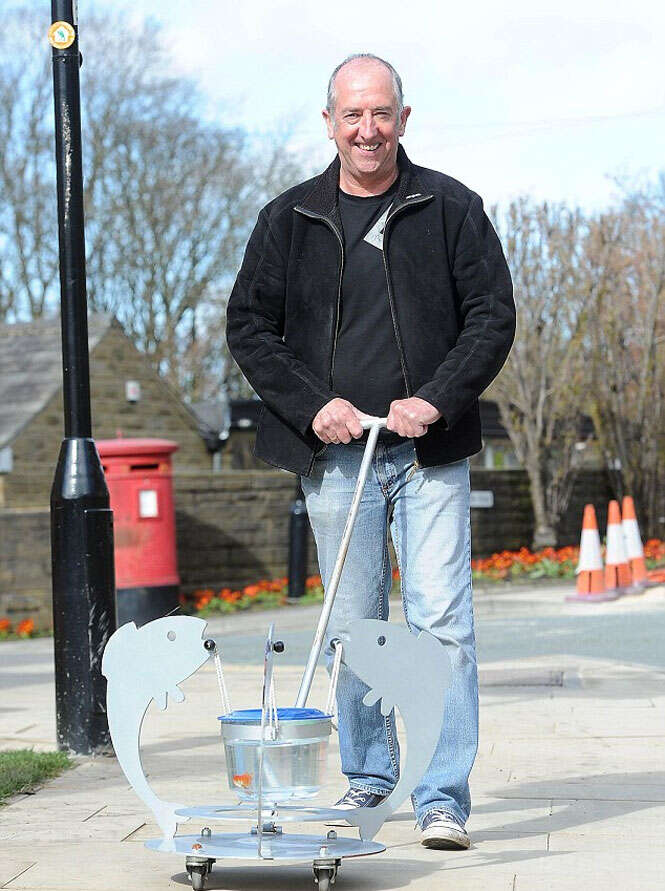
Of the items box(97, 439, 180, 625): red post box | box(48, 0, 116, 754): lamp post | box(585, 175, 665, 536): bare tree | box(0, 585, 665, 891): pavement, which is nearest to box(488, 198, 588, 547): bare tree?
box(585, 175, 665, 536): bare tree

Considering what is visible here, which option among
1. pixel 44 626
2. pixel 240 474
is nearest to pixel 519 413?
pixel 240 474

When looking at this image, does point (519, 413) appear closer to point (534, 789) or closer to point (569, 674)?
point (569, 674)

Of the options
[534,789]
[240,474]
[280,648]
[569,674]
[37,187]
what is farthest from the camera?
[37,187]

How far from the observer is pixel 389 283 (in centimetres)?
430

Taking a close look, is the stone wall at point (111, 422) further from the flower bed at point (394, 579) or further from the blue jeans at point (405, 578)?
the blue jeans at point (405, 578)

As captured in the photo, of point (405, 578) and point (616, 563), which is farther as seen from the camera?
point (616, 563)

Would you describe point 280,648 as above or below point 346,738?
above

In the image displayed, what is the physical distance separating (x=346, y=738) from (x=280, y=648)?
0.97 metres

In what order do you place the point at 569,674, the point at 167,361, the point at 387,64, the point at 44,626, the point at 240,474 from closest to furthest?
the point at 387,64
the point at 569,674
the point at 44,626
the point at 240,474
the point at 167,361

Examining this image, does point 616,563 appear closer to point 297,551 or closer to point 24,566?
point 297,551

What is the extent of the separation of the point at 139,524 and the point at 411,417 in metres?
9.36

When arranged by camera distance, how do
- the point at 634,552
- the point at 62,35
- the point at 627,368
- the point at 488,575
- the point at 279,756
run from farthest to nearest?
the point at 627,368
the point at 488,575
the point at 634,552
the point at 62,35
the point at 279,756

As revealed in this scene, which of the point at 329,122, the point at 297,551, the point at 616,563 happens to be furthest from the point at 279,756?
the point at 297,551

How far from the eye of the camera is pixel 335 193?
4.42 meters
